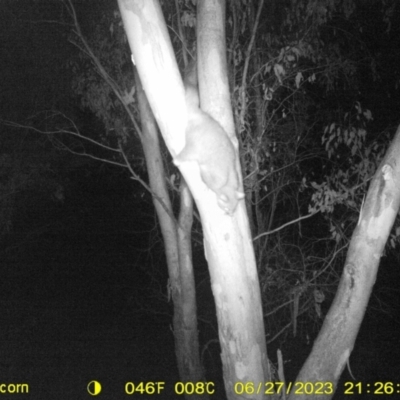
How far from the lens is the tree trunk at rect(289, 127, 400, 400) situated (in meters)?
2.92

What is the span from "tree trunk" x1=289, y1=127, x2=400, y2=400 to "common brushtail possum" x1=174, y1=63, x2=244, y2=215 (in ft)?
2.50

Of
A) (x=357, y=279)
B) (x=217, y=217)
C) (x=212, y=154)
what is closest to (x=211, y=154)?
(x=212, y=154)

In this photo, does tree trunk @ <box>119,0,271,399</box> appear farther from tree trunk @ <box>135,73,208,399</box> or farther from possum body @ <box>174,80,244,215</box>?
tree trunk @ <box>135,73,208,399</box>

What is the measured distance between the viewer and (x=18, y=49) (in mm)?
7660

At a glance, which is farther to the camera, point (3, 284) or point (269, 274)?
point (3, 284)

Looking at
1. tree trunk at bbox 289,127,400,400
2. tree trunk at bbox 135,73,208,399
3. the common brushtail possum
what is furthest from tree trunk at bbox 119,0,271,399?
tree trunk at bbox 135,73,208,399

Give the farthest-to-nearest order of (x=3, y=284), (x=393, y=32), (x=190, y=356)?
(x=3, y=284) → (x=393, y=32) → (x=190, y=356)

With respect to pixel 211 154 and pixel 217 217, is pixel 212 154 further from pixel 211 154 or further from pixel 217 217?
pixel 217 217

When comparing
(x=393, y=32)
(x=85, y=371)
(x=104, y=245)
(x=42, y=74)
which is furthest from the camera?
(x=104, y=245)

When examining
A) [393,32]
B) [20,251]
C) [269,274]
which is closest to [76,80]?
[269,274]

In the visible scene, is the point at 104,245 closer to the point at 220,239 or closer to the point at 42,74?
the point at 42,74

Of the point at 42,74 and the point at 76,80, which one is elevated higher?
the point at 42,74

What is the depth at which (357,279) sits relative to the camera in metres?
2.96

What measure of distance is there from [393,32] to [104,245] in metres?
10.5
